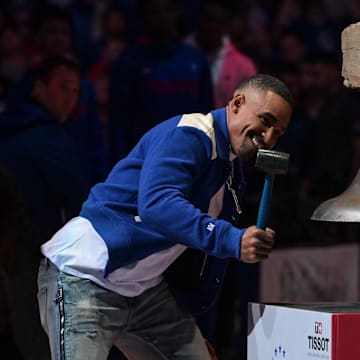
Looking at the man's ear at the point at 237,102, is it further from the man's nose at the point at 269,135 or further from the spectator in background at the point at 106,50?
the spectator in background at the point at 106,50

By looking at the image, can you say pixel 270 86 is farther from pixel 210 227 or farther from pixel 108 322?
pixel 108 322

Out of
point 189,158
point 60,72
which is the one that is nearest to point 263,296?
point 60,72

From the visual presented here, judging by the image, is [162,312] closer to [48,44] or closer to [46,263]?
[46,263]

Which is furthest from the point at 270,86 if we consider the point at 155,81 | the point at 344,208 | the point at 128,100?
the point at 128,100

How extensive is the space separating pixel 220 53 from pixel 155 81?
0.56 meters

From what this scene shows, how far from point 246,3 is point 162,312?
21.2 feet

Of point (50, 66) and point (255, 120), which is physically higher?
point (50, 66)

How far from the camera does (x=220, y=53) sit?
7.34 metres

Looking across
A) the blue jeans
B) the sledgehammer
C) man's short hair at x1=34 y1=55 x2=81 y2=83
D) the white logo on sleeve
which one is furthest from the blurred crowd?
the sledgehammer

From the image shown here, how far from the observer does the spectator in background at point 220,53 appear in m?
7.18

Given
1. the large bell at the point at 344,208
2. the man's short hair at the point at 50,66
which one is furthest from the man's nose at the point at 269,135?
the man's short hair at the point at 50,66

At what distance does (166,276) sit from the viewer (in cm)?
463

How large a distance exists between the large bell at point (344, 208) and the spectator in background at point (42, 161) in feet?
6.27

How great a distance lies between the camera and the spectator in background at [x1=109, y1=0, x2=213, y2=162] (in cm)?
689
